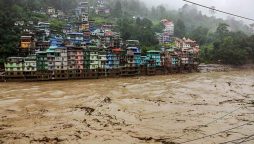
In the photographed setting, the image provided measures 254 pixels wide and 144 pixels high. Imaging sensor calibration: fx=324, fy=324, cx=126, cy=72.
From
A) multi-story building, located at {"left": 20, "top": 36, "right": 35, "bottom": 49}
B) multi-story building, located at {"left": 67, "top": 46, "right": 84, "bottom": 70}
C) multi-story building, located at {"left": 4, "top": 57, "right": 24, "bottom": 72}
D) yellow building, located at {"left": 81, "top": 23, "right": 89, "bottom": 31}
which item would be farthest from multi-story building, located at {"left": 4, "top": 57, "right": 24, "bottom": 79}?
yellow building, located at {"left": 81, "top": 23, "right": 89, "bottom": 31}

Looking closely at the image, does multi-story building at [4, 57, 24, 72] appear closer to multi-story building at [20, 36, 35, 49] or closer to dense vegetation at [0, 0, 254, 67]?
dense vegetation at [0, 0, 254, 67]

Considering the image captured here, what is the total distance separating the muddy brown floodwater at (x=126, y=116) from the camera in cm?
1279

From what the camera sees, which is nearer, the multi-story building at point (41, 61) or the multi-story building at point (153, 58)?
the multi-story building at point (41, 61)

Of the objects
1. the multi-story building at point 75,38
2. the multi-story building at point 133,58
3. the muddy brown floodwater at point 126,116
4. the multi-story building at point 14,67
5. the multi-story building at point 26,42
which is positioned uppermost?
the multi-story building at point 75,38

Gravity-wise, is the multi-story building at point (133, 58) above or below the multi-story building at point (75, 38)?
below

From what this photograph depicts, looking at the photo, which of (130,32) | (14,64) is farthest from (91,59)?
(130,32)

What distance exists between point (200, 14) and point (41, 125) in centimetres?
10196

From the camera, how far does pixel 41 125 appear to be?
1468cm

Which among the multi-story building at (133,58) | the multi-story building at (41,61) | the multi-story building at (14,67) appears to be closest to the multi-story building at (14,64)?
the multi-story building at (14,67)

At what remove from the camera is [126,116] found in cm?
1695

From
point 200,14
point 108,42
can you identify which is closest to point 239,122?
point 108,42

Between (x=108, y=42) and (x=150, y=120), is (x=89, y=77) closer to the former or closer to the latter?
(x=108, y=42)

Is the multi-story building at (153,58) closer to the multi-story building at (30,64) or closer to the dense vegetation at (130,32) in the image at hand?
the dense vegetation at (130,32)

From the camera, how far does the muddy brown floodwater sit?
1279cm
